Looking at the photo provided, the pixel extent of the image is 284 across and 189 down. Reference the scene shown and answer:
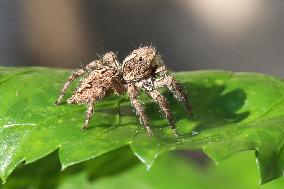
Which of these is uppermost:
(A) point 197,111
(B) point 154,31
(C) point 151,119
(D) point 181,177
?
(A) point 197,111

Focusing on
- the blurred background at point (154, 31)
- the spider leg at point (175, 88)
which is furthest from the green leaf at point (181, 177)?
the blurred background at point (154, 31)

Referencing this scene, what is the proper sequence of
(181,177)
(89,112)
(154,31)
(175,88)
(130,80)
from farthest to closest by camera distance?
(154,31)
(181,177)
(130,80)
(175,88)
(89,112)

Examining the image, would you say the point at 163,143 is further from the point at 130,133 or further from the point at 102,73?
the point at 102,73

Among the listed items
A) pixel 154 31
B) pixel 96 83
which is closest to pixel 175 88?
pixel 96 83

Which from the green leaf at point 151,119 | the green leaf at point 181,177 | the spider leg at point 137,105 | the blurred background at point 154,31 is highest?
the green leaf at point 151,119

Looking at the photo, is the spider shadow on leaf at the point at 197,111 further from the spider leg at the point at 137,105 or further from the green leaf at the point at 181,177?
the green leaf at the point at 181,177

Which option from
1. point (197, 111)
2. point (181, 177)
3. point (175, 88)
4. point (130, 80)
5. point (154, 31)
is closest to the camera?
point (197, 111)

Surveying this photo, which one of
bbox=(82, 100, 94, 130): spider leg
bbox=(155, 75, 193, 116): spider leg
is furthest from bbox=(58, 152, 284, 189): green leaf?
bbox=(155, 75, 193, 116): spider leg

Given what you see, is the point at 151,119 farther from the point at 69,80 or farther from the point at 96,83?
the point at 69,80
